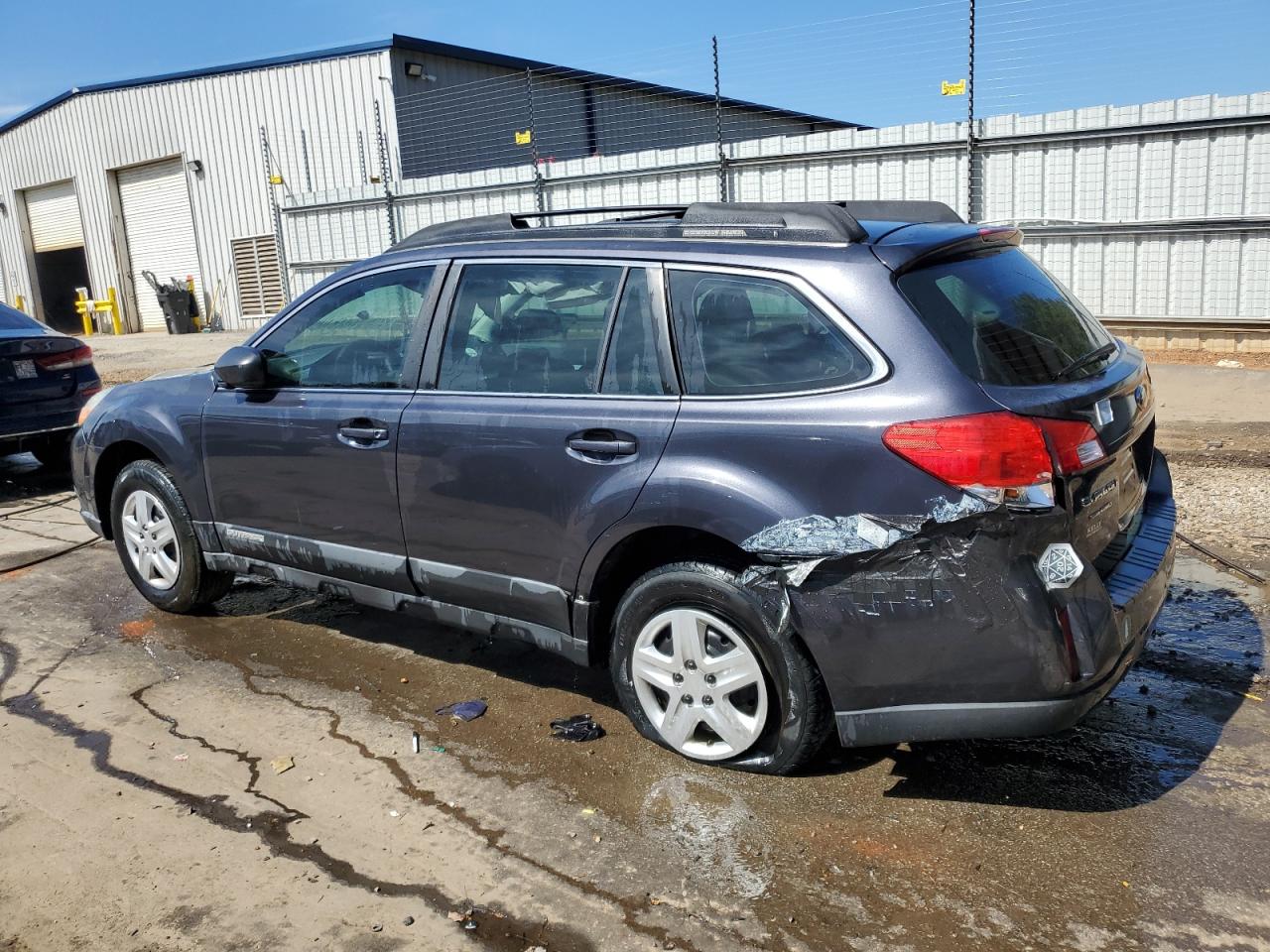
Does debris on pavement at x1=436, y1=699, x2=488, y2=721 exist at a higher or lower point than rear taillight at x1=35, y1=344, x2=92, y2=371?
lower

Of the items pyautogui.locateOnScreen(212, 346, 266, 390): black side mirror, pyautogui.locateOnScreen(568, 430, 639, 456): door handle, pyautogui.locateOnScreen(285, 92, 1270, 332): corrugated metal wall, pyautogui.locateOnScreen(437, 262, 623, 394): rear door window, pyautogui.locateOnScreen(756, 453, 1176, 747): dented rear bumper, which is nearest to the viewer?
pyautogui.locateOnScreen(756, 453, 1176, 747): dented rear bumper

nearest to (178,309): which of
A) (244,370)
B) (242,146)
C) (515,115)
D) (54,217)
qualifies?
(242,146)

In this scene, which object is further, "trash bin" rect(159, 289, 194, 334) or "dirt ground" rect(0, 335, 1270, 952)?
"trash bin" rect(159, 289, 194, 334)

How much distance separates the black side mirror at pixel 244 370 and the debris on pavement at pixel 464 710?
162 cm

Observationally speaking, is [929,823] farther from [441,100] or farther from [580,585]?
[441,100]

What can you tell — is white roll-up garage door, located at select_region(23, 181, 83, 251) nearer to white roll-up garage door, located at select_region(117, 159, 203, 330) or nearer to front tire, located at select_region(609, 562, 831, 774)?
white roll-up garage door, located at select_region(117, 159, 203, 330)

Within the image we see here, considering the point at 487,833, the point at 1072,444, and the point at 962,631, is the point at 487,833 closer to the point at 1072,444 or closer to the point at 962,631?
the point at 962,631

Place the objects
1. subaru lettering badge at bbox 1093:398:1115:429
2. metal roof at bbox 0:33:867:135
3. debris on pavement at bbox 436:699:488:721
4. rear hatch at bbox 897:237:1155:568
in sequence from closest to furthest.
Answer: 1. rear hatch at bbox 897:237:1155:568
2. subaru lettering badge at bbox 1093:398:1115:429
3. debris on pavement at bbox 436:699:488:721
4. metal roof at bbox 0:33:867:135

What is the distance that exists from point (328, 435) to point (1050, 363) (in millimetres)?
2748

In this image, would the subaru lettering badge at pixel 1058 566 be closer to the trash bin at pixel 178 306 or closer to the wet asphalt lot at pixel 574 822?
the wet asphalt lot at pixel 574 822

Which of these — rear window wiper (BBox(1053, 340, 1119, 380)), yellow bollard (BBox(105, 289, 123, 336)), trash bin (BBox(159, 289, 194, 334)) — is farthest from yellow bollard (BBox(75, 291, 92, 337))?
rear window wiper (BBox(1053, 340, 1119, 380))

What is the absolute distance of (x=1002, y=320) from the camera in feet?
10.9

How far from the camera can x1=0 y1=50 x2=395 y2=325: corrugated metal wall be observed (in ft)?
70.5

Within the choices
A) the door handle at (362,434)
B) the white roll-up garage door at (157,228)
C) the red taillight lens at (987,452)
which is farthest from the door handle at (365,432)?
the white roll-up garage door at (157,228)
